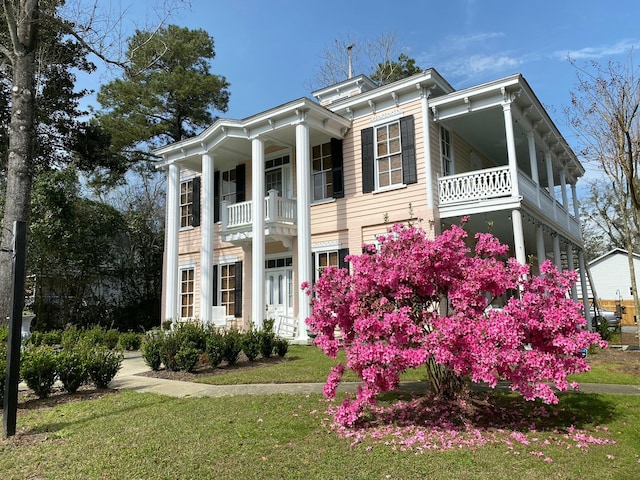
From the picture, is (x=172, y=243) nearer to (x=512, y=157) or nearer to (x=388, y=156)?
(x=388, y=156)

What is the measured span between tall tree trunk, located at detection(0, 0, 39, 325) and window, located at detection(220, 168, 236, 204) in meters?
7.36

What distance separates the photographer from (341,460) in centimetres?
432

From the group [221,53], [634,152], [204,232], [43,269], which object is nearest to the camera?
[634,152]

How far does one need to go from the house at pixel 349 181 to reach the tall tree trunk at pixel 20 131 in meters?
5.51

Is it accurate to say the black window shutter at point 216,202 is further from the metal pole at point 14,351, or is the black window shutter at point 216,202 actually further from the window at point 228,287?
the metal pole at point 14,351

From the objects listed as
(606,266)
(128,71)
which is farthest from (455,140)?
(606,266)

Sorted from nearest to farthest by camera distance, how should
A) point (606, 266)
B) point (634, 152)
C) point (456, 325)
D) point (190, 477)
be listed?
point (190, 477), point (456, 325), point (634, 152), point (606, 266)

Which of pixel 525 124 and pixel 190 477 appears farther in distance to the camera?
pixel 525 124

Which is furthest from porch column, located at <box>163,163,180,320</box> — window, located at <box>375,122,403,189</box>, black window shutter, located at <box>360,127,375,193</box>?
window, located at <box>375,122,403,189</box>

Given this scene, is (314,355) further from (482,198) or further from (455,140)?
(455,140)

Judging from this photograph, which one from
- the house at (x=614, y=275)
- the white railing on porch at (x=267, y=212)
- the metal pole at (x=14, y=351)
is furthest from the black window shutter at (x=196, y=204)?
the house at (x=614, y=275)

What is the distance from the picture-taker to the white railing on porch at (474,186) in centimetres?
1206

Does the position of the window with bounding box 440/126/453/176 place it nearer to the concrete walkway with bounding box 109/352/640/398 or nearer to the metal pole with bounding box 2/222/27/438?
the concrete walkway with bounding box 109/352/640/398

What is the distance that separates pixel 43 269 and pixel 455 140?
55.9 feet
